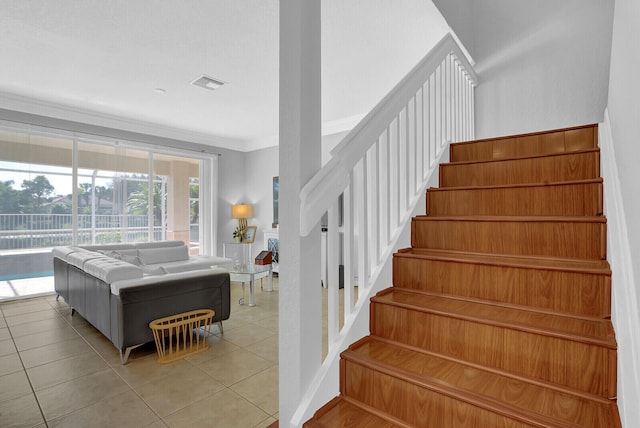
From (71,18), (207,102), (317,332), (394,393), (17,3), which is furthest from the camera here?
(207,102)

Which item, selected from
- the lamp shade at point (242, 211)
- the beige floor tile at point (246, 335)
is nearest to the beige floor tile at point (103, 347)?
the beige floor tile at point (246, 335)

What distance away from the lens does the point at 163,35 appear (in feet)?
9.47

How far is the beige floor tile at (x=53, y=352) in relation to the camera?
8.69 feet

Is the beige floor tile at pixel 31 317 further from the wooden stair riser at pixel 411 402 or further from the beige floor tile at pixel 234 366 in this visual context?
the wooden stair riser at pixel 411 402

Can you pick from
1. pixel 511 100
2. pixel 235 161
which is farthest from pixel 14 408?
pixel 235 161

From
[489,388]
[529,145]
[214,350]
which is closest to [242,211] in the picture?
[214,350]

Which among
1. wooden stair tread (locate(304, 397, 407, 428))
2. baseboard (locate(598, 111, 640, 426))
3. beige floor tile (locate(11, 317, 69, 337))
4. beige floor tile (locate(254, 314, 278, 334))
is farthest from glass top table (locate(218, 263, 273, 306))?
baseboard (locate(598, 111, 640, 426))

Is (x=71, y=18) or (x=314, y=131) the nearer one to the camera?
(x=314, y=131)

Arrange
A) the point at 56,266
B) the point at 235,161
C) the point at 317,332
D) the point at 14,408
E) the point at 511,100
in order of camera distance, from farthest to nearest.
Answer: the point at 235,161 < the point at 56,266 < the point at 511,100 < the point at 14,408 < the point at 317,332

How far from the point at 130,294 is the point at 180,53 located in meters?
2.26

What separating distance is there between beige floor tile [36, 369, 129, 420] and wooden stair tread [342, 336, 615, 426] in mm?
1731

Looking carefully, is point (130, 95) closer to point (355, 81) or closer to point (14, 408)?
point (355, 81)

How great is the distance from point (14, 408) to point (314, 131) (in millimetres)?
2425

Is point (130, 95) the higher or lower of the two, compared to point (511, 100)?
higher
